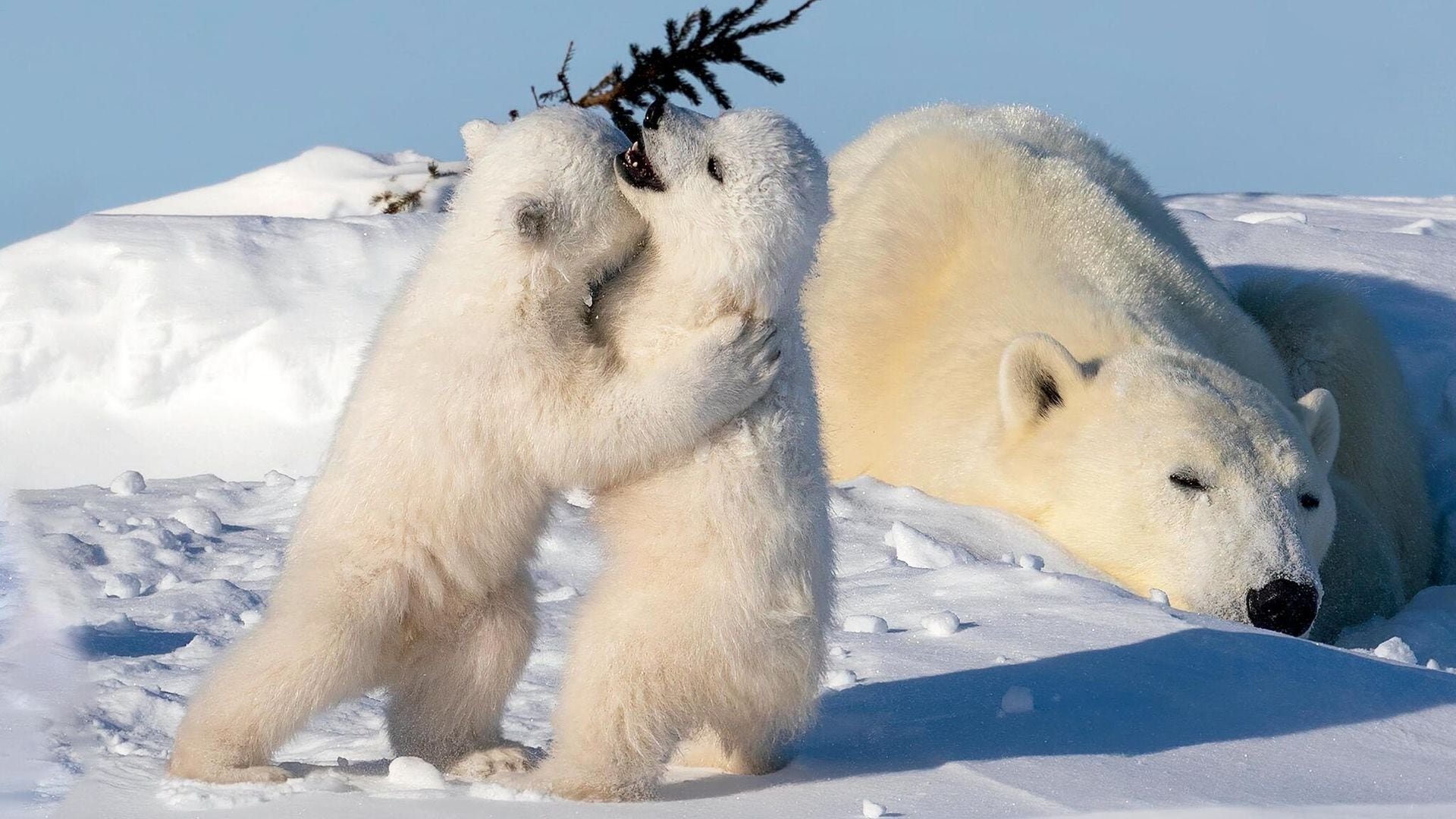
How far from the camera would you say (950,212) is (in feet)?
21.1

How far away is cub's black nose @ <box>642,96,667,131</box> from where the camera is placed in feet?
9.64

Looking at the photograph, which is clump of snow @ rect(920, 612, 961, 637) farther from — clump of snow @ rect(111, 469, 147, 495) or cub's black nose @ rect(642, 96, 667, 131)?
clump of snow @ rect(111, 469, 147, 495)

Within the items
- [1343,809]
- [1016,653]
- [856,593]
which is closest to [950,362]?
[856,593]

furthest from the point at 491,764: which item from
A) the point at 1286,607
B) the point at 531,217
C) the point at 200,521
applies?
the point at 200,521

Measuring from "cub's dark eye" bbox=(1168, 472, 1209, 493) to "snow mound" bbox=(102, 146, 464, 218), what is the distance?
7.44m

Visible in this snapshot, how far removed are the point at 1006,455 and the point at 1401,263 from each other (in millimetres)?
4459

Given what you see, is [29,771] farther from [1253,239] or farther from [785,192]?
[1253,239]

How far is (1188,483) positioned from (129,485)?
374cm

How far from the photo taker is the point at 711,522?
2.75 meters

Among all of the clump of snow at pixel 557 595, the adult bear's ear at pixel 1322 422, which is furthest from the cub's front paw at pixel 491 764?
the adult bear's ear at pixel 1322 422

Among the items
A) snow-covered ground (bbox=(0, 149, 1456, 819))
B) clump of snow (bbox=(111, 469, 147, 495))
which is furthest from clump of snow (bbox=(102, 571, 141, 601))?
clump of snow (bbox=(111, 469, 147, 495))

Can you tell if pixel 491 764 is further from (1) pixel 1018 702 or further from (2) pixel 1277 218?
(2) pixel 1277 218

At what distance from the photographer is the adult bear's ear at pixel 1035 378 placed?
509 centimetres

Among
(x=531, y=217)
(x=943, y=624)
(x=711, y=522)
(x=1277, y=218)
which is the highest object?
(x=531, y=217)
